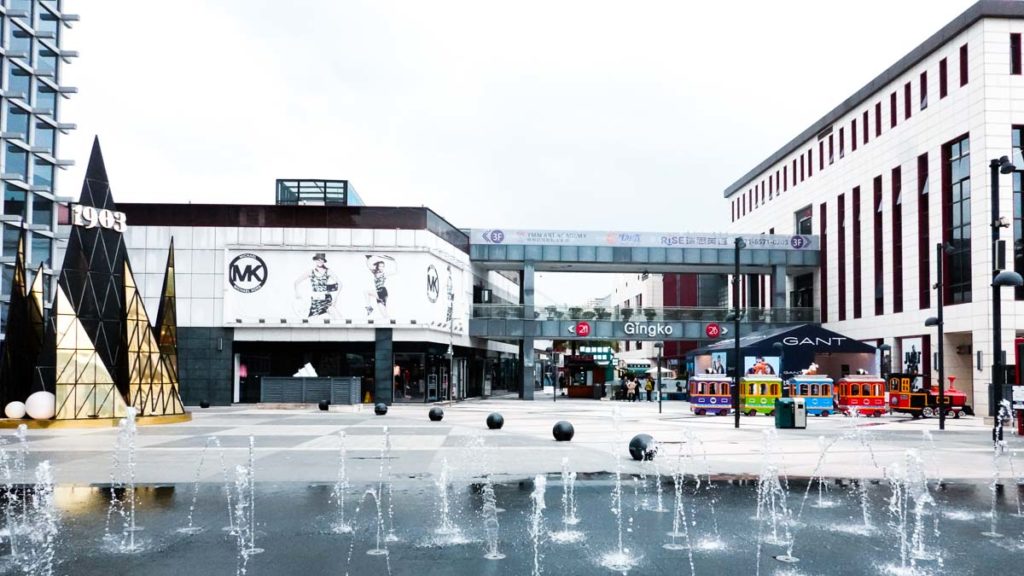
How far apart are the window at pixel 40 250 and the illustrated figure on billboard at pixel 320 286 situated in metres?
23.5

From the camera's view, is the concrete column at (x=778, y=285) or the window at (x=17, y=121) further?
the concrete column at (x=778, y=285)

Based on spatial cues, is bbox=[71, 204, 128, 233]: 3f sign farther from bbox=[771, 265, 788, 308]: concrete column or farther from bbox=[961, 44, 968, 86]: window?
bbox=[771, 265, 788, 308]: concrete column

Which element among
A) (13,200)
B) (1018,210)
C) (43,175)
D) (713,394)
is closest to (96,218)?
(713,394)

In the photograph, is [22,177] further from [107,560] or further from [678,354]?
[678,354]

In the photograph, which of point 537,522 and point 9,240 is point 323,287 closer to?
point 9,240

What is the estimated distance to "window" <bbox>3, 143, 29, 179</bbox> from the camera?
54975 mm

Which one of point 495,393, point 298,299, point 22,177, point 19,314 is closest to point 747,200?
point 495,393

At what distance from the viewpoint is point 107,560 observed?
869cm

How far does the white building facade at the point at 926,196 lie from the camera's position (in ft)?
125

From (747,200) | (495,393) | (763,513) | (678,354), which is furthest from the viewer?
(678,354)

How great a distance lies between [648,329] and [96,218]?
34.8m

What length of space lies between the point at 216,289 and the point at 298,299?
13.6 feet

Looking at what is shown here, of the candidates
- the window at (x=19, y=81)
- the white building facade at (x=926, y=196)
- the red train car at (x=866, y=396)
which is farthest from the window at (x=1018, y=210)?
the window at (x=19, y=81)

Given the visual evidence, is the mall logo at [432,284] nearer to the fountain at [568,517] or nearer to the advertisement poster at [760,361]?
the advertisement poster at [760,361]
